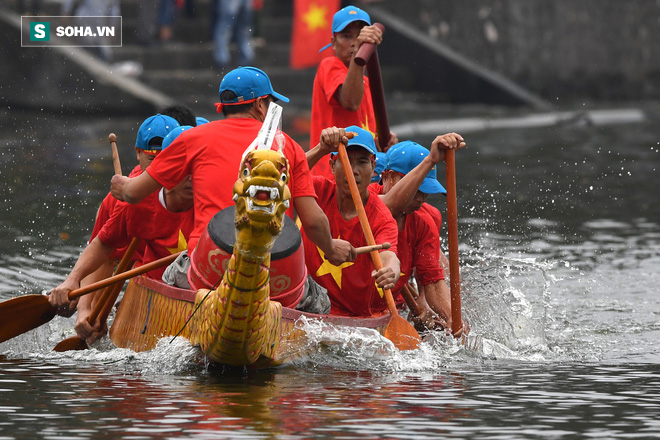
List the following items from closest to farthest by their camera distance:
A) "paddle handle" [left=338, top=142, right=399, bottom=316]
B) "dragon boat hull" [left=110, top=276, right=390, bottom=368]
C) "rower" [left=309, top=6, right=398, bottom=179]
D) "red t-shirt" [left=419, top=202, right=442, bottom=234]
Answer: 1. "dragon boat hull" [left=110, top=276, right=390, bottom=368]
2. "paddle handle" [left=338, top=142, right=399, bottom=316]
3. "red t-shirt" [left=419, top=202, right=442, bottom=234]
4. "rower" [left=309, top=6, right=398, bottom=179]

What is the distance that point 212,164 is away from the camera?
686 cm

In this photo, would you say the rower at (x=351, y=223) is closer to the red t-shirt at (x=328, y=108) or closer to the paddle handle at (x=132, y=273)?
the paddle handle at (x=132, y=273)

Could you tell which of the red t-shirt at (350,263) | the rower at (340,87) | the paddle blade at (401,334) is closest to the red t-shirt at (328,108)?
the rower at (340,87)

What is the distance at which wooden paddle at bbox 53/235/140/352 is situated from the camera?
26.0ft

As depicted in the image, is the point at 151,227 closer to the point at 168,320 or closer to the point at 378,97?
the point at 168,320

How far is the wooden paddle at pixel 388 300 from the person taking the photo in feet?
24.1

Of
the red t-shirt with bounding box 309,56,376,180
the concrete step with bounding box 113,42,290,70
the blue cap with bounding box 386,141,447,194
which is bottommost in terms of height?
the blue cap with bounding box 386,141,447,194

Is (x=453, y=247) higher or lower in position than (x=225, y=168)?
lower

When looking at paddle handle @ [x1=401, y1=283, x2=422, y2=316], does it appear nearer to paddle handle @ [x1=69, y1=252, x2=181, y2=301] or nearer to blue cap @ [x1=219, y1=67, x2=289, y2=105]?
paddle handle @ [x1=69, y1=252, x2=181, y2=301]

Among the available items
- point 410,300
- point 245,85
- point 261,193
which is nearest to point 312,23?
point 410,300

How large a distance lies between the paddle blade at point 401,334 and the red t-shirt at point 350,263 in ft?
0.91

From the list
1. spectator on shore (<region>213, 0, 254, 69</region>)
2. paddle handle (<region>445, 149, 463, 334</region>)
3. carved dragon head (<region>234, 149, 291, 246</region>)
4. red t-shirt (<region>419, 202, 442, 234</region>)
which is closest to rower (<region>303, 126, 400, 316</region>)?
paddle handle (<region>445, 149, 463, 334</region>)

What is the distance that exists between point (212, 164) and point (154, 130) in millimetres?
1268

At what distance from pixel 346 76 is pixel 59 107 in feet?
39.5
